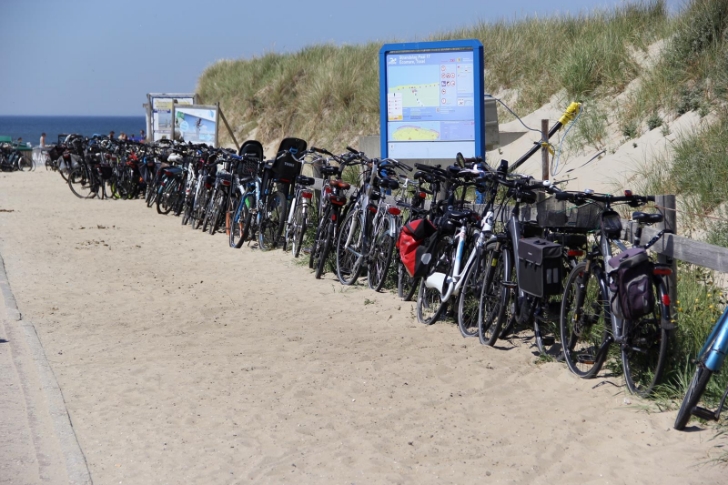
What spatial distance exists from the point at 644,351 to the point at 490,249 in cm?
177

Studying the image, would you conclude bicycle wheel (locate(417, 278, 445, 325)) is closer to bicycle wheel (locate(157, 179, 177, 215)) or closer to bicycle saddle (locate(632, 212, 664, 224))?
bicycle saddle (locate(632, 212, 664, 224))

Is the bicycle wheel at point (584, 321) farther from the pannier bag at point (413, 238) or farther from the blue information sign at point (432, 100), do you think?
the blue information sign at point (432, 100)

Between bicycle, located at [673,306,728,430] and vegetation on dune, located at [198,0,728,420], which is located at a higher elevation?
vegetation on dune, located at [198,0,728,420]

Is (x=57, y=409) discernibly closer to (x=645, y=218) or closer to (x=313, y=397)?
(x=313, y=397)

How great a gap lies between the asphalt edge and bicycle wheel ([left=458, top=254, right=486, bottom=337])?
3.04 meters

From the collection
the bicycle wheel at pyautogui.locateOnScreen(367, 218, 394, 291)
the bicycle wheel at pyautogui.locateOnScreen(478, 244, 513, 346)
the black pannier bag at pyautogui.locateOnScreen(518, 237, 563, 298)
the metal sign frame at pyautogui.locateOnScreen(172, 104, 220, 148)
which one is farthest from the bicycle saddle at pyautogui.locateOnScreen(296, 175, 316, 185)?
the metal sign frame at pyautogui.locateOnScreen(172, 104, 220, 148)

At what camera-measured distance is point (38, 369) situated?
6.77m

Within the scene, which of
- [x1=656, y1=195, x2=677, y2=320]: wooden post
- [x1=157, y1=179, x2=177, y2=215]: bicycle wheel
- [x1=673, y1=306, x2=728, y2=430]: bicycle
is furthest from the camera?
[x1=157, y1=179, x2=177, y2=215]: bicycle wheel

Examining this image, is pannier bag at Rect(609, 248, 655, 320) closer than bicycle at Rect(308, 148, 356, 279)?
Yes

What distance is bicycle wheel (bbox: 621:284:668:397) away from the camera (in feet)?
17.8

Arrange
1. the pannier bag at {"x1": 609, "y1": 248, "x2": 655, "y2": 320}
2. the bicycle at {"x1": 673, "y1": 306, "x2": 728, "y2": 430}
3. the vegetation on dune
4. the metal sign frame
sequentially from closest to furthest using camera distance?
the bicycle at {"x1": 673, "y1": 306, "x2": 728, "y2": 430} → the pannier bag at {"x1": 609, "y1": 248, "x2": 655, "y2": 320} → the vegetation on dune → the metal sign frame

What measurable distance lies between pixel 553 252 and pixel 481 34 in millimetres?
18300

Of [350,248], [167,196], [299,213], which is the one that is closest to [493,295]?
[350,248]

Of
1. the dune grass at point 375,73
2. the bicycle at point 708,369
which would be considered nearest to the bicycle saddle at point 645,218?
the bicycle at point 708,369
